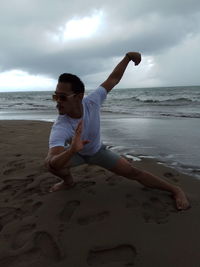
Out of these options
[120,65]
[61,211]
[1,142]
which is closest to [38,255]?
[61,211]

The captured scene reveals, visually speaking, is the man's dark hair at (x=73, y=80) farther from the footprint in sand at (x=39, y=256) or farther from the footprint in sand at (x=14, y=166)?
the footprint in sand at (x=14, y=166)

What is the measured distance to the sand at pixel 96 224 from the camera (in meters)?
2.15

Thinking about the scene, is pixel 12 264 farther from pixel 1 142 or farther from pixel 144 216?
pixel 1 142

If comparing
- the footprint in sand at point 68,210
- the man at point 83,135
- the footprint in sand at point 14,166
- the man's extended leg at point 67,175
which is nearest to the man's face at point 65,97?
the man at point 83,135

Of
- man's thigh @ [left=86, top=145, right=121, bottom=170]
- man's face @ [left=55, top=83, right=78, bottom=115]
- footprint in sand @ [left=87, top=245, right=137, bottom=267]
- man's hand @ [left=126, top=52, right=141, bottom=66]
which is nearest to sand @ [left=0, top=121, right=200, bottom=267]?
footprint in sand @ [left=87, top=245, right=137, bottom=267]

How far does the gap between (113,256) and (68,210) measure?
0.87m

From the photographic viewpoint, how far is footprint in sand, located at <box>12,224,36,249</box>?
235 centimetres

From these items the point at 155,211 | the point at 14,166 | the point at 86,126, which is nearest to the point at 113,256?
the point at 155,211

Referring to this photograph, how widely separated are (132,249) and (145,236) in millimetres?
202

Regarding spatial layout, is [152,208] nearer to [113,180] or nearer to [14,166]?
[113,180]

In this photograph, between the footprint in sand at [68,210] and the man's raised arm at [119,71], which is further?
the man's raised arm at [119,71]

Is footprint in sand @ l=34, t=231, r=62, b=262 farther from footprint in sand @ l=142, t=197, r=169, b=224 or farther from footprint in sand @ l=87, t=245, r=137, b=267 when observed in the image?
footprint in sand @ l=142, t=197, r=169, b=224

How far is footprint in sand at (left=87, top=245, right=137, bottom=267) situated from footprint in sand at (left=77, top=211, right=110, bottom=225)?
43 centimetres

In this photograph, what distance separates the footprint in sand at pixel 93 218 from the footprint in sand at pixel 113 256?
0.43 m
